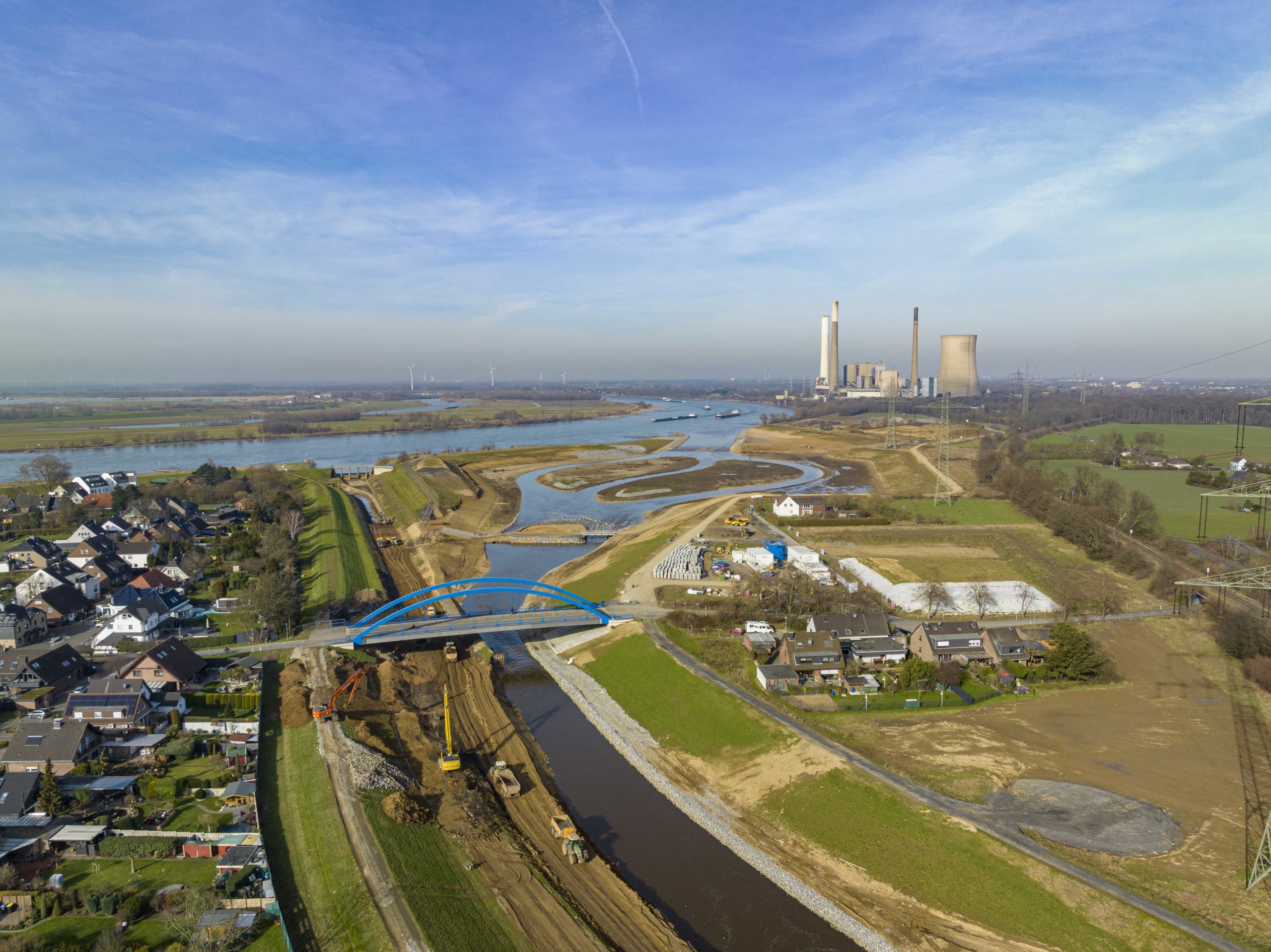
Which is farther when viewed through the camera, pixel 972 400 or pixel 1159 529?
pixel 972 400

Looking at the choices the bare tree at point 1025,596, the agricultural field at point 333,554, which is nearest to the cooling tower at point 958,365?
the bare tree at point 1025,596

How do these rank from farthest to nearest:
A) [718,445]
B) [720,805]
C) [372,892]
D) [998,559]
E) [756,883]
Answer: [718,445] < [998,559] < [720,805] < [756,883] < [372,892]

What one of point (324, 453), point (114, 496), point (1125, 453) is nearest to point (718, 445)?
point (1125, 453)

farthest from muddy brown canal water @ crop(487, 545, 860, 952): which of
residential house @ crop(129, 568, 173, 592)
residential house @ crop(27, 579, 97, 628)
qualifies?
residential house @ crop(27, 579, 97, 628)

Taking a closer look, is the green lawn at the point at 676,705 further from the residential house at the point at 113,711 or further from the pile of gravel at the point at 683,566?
the residential house at the point at 113,711

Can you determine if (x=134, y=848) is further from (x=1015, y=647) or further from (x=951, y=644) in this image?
(x=1015, y=647)

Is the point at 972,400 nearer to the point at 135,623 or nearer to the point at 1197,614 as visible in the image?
the point at 1197,614

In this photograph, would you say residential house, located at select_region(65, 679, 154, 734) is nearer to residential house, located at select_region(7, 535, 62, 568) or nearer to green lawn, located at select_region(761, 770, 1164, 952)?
green lawn, located at select_region(761, 770, 1164, 952)
